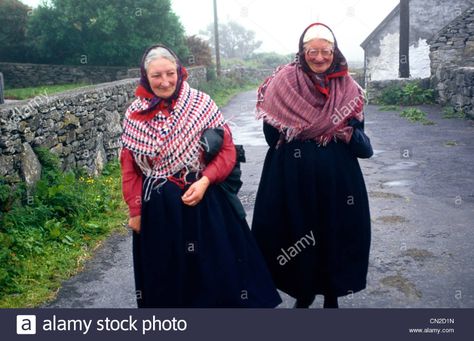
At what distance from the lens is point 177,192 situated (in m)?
3.38

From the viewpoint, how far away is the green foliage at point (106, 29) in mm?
22516

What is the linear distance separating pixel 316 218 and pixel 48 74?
2436 centimetres

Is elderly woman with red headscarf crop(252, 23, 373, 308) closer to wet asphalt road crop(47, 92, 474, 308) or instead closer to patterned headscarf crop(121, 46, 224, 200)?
wet asphalt road crop(47, 92, 474, 308)

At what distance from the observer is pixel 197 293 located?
3463mm

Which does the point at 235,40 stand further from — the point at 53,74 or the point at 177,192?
the point at 177,192

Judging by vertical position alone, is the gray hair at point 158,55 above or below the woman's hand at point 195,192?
above

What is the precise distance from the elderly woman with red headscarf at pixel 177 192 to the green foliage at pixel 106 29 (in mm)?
19193

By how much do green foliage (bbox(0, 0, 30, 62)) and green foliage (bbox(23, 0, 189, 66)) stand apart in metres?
1.77

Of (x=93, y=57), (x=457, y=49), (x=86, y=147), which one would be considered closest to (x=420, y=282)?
(x=86, y=147)

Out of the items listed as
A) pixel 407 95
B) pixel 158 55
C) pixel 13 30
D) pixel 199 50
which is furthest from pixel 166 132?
pixel 13 30

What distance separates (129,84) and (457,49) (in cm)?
1517

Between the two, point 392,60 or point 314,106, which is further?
point 392,60

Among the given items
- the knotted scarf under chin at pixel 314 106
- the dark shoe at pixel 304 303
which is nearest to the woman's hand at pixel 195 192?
the knotted scarf under chin at pixel 314 106

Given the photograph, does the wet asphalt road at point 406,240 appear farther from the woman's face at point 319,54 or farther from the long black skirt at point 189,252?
the woman's face at point 319,54
